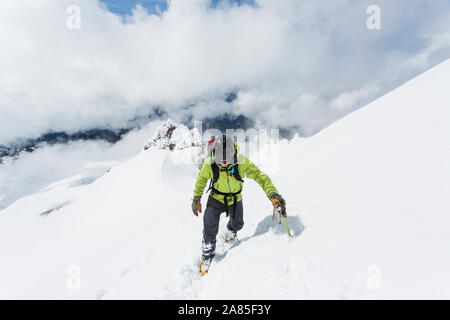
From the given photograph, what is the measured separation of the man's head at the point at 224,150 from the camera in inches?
148

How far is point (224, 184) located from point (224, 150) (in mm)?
793

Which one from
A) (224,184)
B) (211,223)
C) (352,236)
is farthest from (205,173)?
(352,236)

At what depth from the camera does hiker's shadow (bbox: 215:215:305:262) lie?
376cm

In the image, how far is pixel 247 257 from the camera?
3629mm

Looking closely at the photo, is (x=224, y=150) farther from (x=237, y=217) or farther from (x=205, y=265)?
(x=205, y=265)

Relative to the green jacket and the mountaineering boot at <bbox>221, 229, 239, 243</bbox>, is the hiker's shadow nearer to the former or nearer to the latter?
the mountaineering boot at <bbox>221, 229, 239, 243</bbox>

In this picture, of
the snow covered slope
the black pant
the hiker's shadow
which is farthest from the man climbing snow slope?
the snow covered slope

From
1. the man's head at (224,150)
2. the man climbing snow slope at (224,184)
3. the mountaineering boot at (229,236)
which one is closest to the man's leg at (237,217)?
the man climbing snow slope at (224,184)

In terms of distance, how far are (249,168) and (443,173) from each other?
10.3 feet

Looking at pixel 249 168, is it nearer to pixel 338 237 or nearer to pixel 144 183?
pixel 338 237

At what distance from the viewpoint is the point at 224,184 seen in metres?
4.10

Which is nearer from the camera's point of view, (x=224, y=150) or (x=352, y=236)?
(x=352, y=236)

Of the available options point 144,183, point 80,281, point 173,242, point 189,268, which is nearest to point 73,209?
point 144,183
